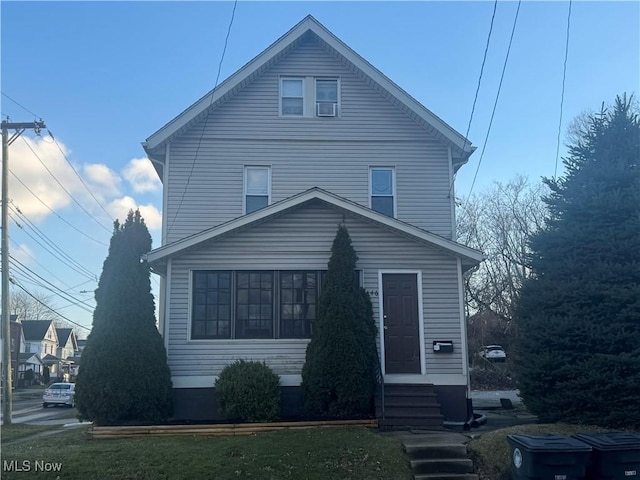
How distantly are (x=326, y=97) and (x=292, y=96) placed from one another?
35.6 inches

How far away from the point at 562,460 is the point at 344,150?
9861 millimetres

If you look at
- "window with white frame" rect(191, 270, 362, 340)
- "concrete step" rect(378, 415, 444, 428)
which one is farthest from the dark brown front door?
"concrete step" rect(378, 415, 444, 428)

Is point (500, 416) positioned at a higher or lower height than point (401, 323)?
lower

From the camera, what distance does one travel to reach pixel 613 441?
761 cm

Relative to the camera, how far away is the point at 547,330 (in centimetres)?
1079

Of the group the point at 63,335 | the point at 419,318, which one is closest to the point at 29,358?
the point at 63,335

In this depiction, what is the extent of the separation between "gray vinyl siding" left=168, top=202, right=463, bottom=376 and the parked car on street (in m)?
20.7

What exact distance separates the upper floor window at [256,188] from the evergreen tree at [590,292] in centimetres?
670

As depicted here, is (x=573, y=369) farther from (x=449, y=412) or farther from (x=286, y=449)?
(x=286, y=449)

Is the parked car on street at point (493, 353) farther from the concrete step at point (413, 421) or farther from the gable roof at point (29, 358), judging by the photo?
the gable roof at point (29, 358)

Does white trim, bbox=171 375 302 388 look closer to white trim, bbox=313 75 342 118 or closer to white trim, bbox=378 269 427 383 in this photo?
white trim, bbox=378 269 427 383

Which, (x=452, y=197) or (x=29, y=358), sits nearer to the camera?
(x=452, y=197)

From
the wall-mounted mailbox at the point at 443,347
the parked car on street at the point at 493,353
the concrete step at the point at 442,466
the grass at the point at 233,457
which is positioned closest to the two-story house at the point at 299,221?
the wall-mounted mailbox at the point at 443,347

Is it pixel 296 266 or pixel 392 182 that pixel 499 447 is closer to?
pixel 296 266
